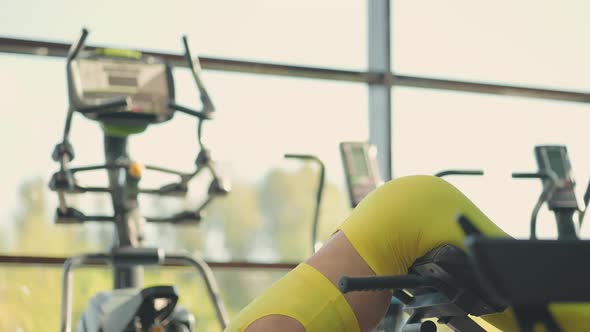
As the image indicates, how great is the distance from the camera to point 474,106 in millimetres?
7453

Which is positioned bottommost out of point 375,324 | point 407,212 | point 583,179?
point 583,179

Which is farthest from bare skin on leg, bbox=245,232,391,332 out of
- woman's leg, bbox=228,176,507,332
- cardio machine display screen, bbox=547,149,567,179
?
cardio machine display screen, bbox=547,149,567,179

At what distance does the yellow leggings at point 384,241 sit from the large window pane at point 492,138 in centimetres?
194

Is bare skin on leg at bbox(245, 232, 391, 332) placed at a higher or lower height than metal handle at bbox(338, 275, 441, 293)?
lower

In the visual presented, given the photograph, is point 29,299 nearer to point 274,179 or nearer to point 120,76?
point 120,76

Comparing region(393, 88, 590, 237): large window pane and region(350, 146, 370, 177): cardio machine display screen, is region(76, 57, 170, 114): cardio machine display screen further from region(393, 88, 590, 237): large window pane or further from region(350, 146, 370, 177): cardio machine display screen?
region(393, 88, 590, 237): large window pane

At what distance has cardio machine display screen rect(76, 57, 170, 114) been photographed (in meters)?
2.60

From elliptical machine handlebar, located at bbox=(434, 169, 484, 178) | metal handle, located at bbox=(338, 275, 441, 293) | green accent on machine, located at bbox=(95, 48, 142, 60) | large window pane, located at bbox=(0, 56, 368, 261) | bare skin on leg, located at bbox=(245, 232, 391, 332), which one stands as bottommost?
large window pane, located at bbox=(0, 56, 368, 261)

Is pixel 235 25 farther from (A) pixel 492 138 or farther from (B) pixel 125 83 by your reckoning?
(B) pixel 125 83

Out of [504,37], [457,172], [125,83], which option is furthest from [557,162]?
[504,37]

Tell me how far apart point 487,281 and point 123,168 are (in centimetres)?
193

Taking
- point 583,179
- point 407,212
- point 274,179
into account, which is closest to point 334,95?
point 583,179

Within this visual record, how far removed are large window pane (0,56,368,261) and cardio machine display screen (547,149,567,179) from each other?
73cm

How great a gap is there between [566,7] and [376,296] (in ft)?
18.6
